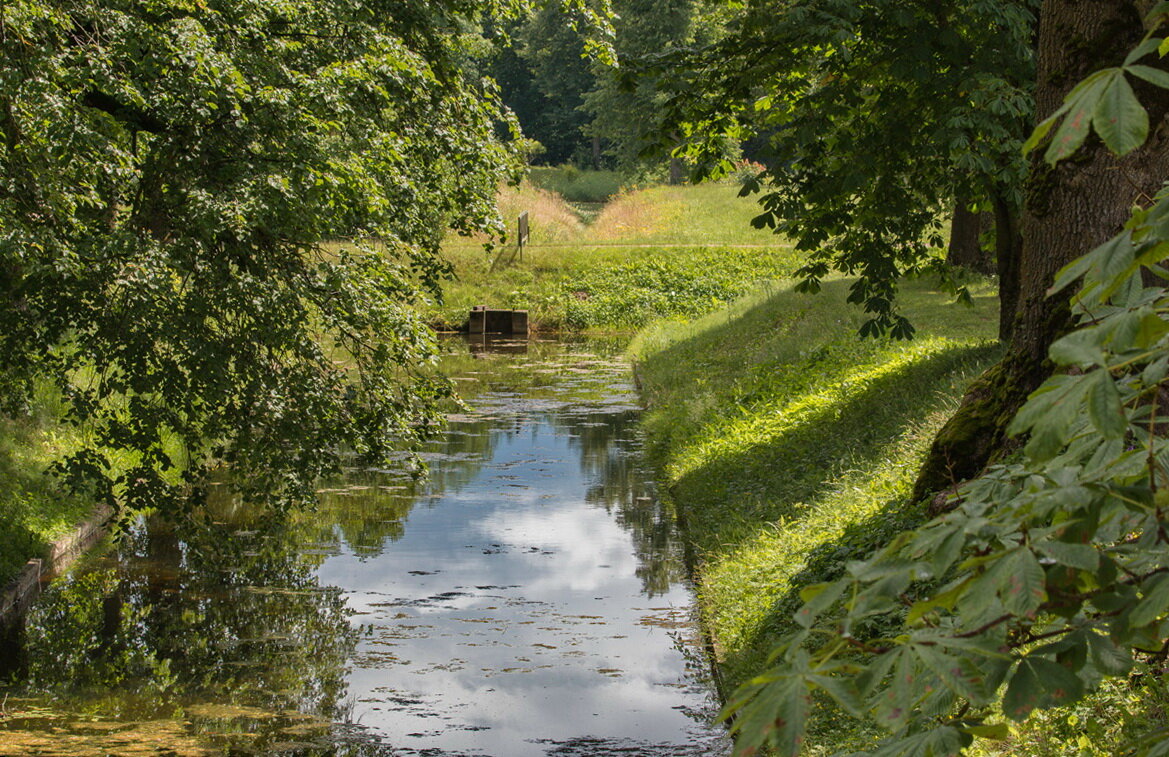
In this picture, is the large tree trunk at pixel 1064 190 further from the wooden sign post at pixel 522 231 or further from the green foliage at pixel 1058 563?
the wooden sign post at pixel 522 231

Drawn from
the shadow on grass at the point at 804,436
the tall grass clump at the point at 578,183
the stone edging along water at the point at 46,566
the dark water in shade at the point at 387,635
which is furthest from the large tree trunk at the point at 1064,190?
the tall grass clump at the point at 578,183

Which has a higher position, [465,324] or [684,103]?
[684,103]

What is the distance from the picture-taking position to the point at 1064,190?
7.19 m

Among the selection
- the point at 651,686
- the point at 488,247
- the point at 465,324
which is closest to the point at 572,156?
the point at 465,324

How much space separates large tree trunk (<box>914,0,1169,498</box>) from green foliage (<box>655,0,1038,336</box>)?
2.27 meters

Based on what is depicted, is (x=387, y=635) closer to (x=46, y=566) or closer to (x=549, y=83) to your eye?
(x=46, y=566)

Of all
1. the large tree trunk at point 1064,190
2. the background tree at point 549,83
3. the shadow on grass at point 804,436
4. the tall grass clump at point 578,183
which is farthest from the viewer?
the background tree at point 549,83

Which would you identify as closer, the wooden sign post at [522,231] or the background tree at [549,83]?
the wooden sign post at [522,231]

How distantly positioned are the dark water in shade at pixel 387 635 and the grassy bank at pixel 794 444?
0.52 meters

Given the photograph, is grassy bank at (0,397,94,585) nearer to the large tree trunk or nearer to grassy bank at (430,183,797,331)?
the large tree trunk

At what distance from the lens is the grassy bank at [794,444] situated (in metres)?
8.76

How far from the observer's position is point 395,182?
1007 cm

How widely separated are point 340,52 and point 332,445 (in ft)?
11.1

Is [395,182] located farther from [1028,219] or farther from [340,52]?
[1028,219]
